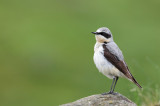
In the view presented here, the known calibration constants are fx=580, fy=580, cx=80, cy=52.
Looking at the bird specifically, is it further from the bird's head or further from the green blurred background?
the green blurred background

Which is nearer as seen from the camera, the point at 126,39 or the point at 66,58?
the point at 66,58

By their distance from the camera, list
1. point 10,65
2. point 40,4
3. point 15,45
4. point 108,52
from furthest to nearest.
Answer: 1. point 40,4
2. point 15,45
3. point 10,65
4. point 108,52

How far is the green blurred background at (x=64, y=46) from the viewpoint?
2341cm

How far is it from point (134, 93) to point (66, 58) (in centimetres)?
1481

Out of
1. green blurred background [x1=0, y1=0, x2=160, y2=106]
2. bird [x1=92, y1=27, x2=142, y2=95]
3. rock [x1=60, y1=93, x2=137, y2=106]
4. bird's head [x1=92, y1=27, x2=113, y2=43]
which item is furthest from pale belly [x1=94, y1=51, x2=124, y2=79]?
green blurred background [x1=0, y1=0, x2=160, y2=106]

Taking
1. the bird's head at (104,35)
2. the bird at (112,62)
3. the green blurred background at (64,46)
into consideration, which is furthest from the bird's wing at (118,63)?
the green blurred background at (64,46)

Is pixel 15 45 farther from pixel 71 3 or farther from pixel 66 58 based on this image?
pixel 71 3

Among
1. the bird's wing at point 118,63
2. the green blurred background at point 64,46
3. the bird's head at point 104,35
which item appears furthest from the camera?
the green blurred background at point 64,46

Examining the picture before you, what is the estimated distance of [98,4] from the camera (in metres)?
34.2

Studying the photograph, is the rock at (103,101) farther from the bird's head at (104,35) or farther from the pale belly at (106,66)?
the bird's head at (104,35)

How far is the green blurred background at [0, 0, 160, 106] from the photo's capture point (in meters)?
23.4

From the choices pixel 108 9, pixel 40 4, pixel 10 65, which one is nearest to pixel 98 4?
pixel 108 9

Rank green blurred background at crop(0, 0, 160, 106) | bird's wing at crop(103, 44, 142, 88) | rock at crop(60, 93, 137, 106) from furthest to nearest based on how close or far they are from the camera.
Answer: green blurred background at crop(0, 0, 160, 106) → bird's wing at crop(103, 44, 142, 88) → rock at crop(60, 93, 137, 106)

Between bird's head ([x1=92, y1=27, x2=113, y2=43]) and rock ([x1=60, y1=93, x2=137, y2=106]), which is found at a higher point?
bird's head ([x1=92, y1=27, x2=113, y2=43])
